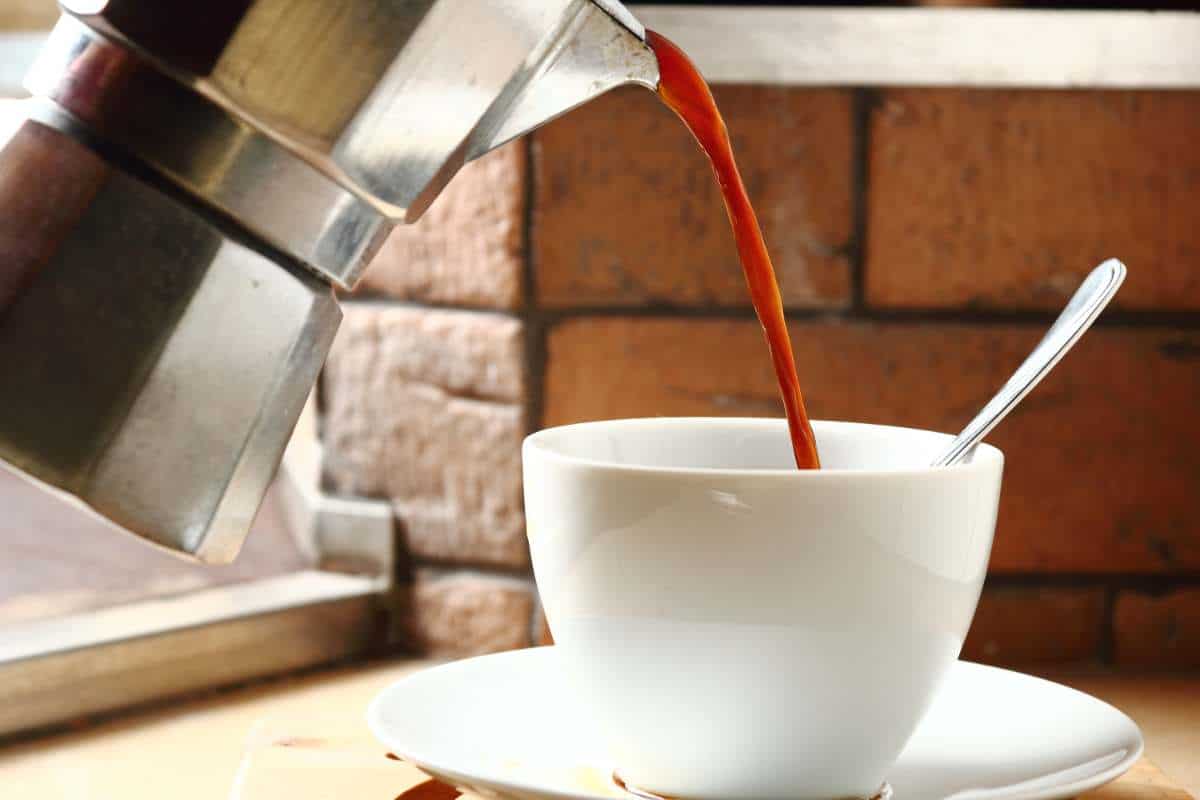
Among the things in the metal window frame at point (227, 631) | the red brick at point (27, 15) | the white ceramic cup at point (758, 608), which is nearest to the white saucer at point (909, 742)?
the white ceramic cup at point (758, 608)

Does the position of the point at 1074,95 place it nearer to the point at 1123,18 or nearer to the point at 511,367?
the point at 1123,18

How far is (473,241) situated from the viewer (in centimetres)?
78

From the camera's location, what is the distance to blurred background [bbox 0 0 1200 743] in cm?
76

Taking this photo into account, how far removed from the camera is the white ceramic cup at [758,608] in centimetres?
43

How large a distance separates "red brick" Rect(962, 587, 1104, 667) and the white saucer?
0.78 feet

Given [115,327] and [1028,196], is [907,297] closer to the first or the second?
[1028,196]

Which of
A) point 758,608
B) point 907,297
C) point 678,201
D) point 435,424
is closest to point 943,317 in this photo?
point 907,297

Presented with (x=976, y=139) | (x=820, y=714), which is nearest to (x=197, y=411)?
(x=820, y=714)

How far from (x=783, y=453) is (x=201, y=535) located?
0.68 feet

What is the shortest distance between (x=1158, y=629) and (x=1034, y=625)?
6 centimetres

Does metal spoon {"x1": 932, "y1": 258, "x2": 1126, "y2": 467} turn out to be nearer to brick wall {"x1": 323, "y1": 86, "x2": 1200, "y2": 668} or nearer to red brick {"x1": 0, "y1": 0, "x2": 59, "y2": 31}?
brick wall {"x1": 323, "y1": 86, "x2": 1200, "y2": 668}

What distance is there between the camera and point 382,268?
0.82 meters

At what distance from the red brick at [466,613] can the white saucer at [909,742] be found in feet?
0.78

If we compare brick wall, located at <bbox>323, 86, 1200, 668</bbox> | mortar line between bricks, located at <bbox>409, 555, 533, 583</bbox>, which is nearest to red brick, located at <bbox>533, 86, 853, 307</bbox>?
brick wall, located at <bbox>323, 86, 1200, 668</bbox>
